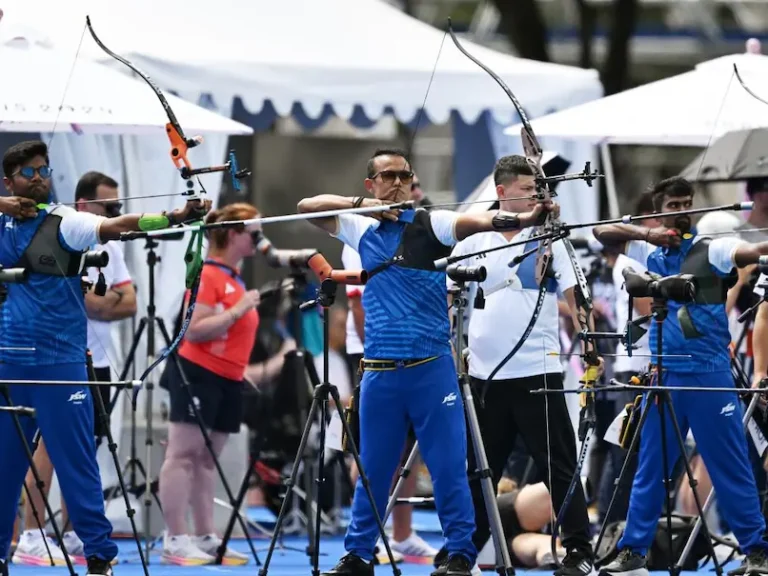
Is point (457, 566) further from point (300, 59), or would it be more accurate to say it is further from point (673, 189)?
point (300, 59)

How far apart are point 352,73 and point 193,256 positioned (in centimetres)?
439

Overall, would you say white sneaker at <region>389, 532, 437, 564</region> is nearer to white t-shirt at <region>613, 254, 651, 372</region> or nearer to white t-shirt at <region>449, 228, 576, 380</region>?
white t-shirt at <region>613, 254, 651, 372</region>

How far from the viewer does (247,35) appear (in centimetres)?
1156

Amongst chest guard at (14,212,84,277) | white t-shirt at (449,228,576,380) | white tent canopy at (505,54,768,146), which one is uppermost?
white tent canopy at (505,54,768,146)

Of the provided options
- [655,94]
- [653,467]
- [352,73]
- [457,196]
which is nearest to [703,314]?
[653,467]

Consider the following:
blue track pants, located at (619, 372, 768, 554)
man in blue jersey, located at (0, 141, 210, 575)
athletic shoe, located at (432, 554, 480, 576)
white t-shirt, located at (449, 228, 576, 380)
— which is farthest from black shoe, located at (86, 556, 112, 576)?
blue track pants, located at (619, 372, 768, 554)

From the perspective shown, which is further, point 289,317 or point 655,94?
point 289,317

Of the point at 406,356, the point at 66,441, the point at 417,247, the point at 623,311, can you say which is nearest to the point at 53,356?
the point at 66,441

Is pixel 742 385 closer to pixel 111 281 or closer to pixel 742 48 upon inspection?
pixel 111 281

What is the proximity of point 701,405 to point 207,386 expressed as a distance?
3.12m

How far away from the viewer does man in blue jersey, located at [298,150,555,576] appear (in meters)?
7.43

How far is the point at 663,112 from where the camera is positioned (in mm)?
10203

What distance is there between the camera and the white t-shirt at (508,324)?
322 inches

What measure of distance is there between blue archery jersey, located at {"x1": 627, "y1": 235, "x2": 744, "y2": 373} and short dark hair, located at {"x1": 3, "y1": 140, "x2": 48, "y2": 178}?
112 inches
